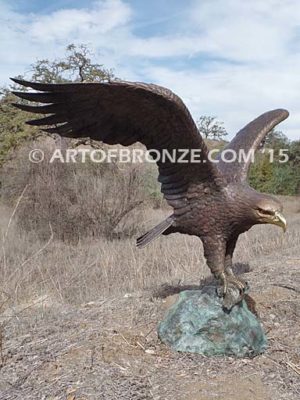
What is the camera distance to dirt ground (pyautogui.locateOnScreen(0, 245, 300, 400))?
2619 millimetres

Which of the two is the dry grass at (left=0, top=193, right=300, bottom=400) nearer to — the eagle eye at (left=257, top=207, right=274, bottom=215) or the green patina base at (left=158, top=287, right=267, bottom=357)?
the green patina base at (left=158, top=287, right=267, bottom=357)

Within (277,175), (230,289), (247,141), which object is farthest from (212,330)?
(277,175)

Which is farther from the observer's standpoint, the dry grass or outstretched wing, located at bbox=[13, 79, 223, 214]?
the dry grass

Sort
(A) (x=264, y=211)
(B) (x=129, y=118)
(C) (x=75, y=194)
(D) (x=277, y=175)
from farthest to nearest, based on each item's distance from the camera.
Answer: (D) (x=277, y=175)
(C) (x=75, y=194)
(A) (x=264, y=211)
(B) (x=129, y=118)

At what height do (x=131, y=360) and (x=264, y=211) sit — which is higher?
(x=264, y=211)

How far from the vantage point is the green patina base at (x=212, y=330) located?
Answer: 303 cm

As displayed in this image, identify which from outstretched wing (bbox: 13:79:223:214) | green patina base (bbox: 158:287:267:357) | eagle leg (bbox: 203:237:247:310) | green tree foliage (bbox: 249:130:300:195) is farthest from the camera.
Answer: green tree foliage (bbox: 249:130:300:195)

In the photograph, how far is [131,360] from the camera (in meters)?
2.93

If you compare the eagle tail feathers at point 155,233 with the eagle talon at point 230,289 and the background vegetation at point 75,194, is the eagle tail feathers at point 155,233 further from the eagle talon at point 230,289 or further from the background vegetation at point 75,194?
the background vegetation at point 75,194

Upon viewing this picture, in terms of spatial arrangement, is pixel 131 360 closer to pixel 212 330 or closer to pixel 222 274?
pixel 212 330

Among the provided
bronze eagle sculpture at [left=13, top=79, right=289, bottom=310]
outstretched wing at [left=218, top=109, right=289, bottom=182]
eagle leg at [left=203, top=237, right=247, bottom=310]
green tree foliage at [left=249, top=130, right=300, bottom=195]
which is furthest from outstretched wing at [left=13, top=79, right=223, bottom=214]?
green tree foliage at [left=249, top=130, right=300, bottom=195]

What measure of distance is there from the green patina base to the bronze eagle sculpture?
0.10 m

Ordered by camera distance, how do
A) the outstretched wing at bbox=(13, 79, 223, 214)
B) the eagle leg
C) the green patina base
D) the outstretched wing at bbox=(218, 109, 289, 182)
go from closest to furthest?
1. the outstretched wing at bbox=(13, 79, 223, 214)
2. the green patina base
3. the eagle leg
4. the outstretched wing at bbox=(218, 109, 289, 182)

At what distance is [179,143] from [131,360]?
53.3 inches
